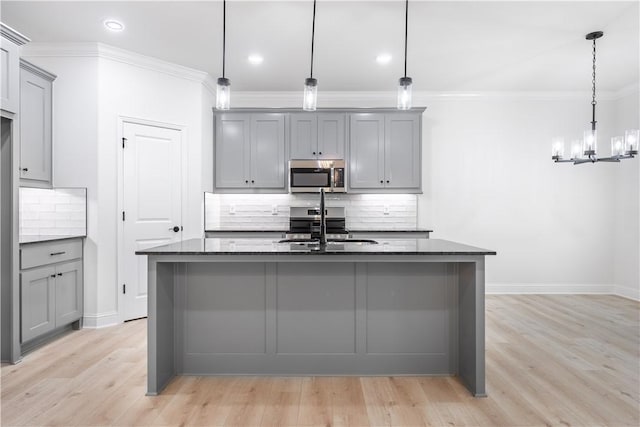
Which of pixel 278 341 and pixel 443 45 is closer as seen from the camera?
pixel 278 341

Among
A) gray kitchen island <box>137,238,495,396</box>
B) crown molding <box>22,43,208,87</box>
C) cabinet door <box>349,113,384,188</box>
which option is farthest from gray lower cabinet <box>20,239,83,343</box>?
cabinet door <box>349,113,384,188</box>

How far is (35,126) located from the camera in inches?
137

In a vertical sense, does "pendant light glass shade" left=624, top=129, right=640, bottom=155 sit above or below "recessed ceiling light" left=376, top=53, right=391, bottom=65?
below

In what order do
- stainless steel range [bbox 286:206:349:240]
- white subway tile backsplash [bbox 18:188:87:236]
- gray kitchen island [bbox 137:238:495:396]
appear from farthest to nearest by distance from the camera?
stainless steel range [bbox 286:206:349:240]
white subway tile backsplash [bbox 18:188:87:236]
gray kitchen island [bbox 137:238:495:396]

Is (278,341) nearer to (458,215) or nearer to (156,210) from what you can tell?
(156,210)

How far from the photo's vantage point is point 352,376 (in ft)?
8.53

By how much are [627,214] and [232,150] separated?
5.57 m

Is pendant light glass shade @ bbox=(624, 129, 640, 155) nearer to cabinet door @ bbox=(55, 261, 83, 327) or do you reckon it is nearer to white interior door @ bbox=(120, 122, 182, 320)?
white interior door @ bbox=(120, 122, 182, 320)

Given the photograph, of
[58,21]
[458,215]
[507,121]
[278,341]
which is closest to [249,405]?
[278,341]

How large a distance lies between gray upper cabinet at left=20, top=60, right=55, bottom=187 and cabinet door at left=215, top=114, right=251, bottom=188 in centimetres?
189

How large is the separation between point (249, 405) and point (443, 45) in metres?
3.77

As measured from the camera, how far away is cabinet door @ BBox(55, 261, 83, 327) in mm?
3371

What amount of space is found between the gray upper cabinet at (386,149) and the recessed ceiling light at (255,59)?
4.69ft

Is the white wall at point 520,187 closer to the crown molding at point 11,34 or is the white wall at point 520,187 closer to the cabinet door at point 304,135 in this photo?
the cabinet door at point 304,135
